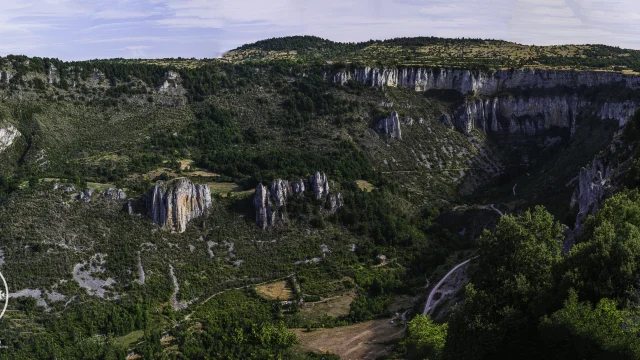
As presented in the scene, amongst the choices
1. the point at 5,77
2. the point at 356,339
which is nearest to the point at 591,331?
the point at 356,339

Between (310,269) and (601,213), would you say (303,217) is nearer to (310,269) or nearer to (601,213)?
(310,269)

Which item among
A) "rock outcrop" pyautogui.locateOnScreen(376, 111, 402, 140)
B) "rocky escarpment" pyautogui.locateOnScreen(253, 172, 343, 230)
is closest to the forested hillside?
"rock outcrop" pyautogui.locateOnScreen(376, 111, 402, 140)

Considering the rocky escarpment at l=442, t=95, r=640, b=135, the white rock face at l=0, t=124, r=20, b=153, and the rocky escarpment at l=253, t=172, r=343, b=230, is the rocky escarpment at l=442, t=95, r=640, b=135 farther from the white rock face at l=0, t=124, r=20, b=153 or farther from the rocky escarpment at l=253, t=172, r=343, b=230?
the white rock face at l=0, t=124, r=20, b=153

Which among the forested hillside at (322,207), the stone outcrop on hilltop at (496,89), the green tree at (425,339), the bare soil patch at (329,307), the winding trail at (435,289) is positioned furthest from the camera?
the stone outcrop on hilltop at (496,89)

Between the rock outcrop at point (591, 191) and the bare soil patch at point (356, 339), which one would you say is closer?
the rock outcrop at point (591, 191)

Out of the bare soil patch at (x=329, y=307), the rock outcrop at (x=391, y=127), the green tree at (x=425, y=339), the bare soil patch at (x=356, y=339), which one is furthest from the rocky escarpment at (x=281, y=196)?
the green tree at (x=425, y=339)

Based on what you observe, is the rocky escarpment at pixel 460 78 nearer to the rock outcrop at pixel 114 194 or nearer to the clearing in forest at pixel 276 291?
the rock outcrop at pixel 114 194
